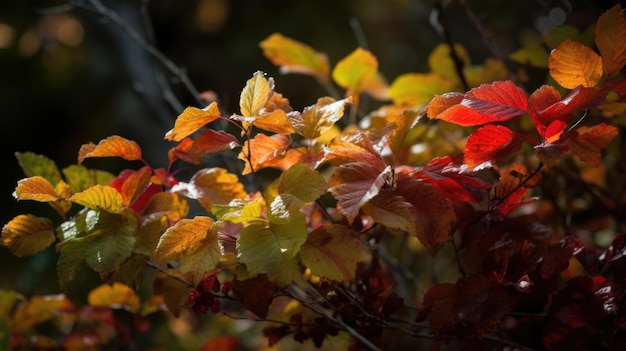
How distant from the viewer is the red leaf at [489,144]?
0.69 metres

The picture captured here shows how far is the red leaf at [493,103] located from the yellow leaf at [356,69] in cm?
51

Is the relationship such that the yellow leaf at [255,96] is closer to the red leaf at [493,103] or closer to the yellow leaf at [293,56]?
the red leaf at [493,103]

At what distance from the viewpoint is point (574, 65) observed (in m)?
0.70

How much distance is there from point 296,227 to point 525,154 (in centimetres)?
77

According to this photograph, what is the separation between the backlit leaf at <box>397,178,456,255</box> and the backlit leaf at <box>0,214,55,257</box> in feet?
1.48

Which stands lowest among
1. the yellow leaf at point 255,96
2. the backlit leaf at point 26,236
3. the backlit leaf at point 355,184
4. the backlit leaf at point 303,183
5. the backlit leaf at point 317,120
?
the backlit leaf at point 355,184

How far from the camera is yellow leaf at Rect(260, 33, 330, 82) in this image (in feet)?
3.75

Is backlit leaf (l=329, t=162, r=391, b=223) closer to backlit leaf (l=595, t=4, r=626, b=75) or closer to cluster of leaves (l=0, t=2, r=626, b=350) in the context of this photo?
cluster of leaves (l=0, t=2, r=626, b=350)

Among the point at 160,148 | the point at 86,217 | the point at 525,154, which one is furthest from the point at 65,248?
the point at 160,148

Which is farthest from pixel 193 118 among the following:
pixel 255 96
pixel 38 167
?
pixel 38 167

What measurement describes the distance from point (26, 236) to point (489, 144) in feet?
1.89

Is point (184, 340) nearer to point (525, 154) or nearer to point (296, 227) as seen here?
point (525, 154)

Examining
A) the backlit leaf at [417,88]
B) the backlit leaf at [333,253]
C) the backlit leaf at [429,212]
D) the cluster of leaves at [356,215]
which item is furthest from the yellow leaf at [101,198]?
the backlit leaf at [417,88]

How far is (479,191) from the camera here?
79 cm
